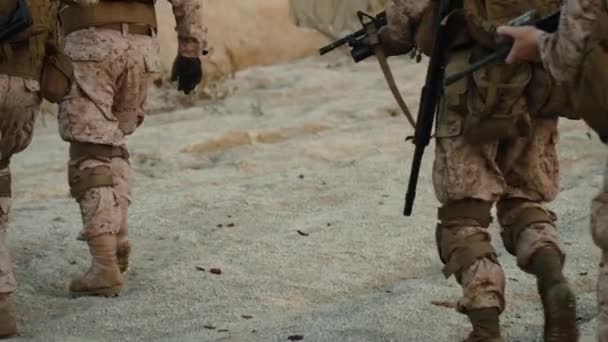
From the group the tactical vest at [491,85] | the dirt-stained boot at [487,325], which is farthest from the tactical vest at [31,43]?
the dirt-stained boot at [487,325]

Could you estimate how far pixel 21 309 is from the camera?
18.0ft

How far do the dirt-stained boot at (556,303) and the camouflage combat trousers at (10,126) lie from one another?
1908mm

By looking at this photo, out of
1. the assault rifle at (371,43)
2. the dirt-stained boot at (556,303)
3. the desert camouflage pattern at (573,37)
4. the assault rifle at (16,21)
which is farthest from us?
the assault rifle at (16,21)

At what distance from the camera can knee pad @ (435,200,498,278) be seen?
4324 mm

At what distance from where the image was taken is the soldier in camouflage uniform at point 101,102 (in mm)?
5605

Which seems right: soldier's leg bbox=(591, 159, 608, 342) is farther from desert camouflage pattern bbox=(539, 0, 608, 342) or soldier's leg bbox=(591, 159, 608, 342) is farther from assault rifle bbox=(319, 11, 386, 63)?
assault rifle bbox=(319, 11, 386, 63)

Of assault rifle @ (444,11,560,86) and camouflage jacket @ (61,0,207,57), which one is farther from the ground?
assault rifle @ (444,11,560,86)

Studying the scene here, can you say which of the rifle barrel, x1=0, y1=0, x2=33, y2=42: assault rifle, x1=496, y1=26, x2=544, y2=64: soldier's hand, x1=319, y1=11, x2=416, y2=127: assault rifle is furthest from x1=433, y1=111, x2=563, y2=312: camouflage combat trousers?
x1=0, y1=0, x2=33, y2=42: assault rifle

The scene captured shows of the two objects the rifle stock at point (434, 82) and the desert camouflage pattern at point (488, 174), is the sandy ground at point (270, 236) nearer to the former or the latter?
the desert camouflage pattern at point (488, 174)

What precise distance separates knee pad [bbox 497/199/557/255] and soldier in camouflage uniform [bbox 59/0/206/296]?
1.80m

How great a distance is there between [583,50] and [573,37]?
0.04 metres

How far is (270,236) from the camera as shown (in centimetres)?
683

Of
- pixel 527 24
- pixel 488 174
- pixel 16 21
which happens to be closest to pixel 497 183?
pixel 488 174

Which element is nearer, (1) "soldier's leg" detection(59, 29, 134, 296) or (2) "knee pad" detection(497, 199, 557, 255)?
(2) "knee pad" detection(497, 199, 557, 255)
